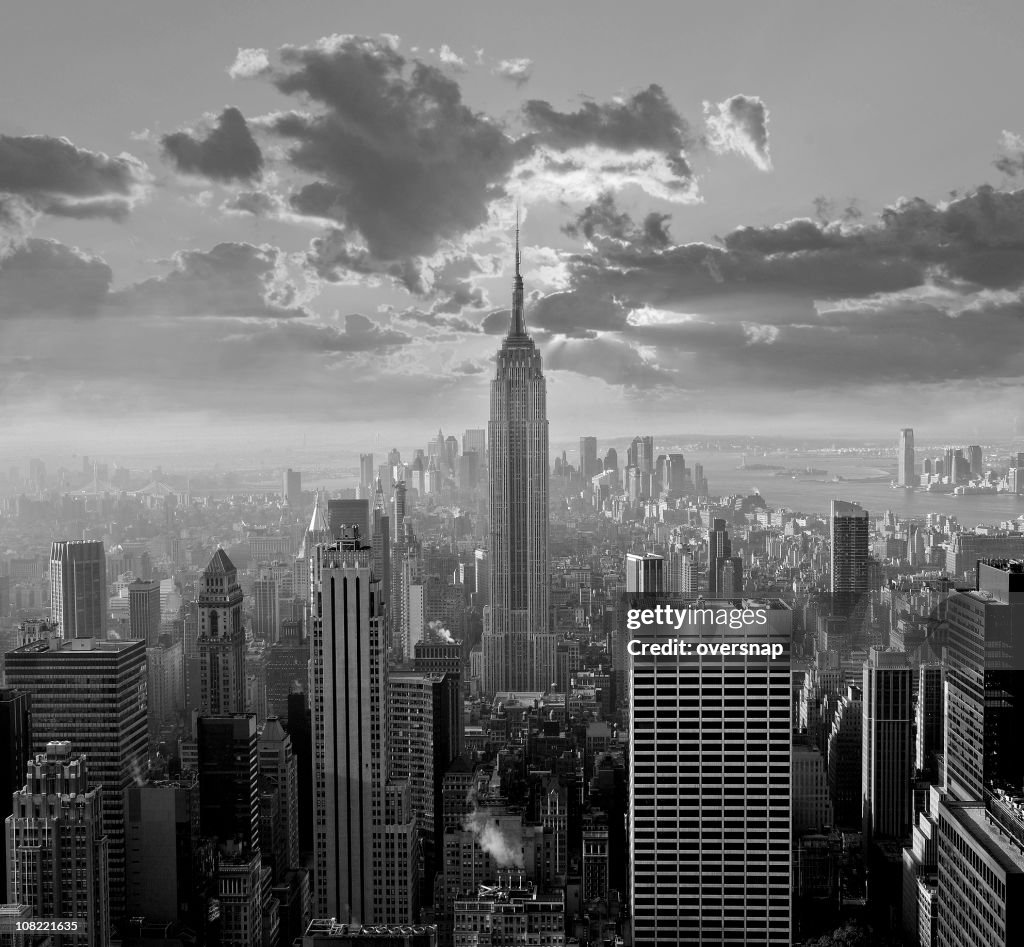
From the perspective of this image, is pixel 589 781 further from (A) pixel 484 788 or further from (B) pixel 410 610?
→ (B) pixel 410 610

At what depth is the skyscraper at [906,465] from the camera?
7918mm

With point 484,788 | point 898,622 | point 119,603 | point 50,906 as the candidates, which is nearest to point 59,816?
point 50,906

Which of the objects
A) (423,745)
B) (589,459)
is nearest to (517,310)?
(589,459)

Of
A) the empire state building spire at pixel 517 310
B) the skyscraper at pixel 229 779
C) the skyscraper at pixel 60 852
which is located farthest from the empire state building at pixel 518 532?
the skyscraper at pixel 60 852

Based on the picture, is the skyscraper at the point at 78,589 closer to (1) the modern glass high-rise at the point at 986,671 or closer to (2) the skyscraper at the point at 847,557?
(2) the skyscraper at the point at 847,557

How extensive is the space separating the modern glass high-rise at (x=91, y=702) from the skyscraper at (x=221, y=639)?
2.64 feet

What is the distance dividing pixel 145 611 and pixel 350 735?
1.88 meters

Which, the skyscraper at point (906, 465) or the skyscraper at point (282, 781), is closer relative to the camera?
the skyscraper at point (906, 465)

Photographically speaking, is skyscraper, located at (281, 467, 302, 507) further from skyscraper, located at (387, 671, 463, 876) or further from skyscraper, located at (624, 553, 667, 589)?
skyscraper, located at (624, 553, 667, 589)

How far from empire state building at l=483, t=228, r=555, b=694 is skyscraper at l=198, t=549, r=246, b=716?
2.99 m

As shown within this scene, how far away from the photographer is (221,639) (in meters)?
9.54

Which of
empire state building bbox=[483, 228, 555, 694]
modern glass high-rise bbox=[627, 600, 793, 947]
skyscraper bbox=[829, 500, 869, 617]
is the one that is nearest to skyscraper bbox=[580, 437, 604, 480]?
empire state building bbox=[483, 228, 555, 694]

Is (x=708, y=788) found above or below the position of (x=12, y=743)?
below

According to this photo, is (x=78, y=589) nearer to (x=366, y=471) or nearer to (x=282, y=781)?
(x=282, y=781)
